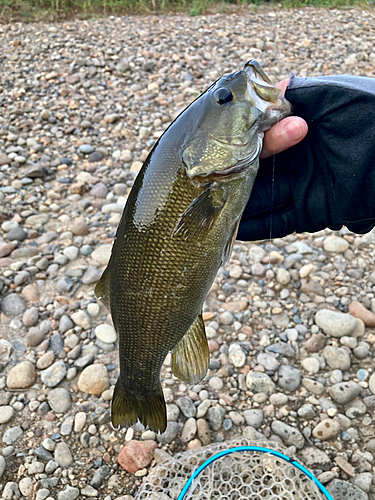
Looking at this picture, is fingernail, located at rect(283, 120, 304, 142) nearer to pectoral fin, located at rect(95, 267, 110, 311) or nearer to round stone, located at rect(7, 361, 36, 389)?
pectoral fin, located at rect(95, 267, 110, 311)

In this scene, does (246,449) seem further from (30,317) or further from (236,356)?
(30,317)

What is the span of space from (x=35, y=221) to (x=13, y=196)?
21.1 inches

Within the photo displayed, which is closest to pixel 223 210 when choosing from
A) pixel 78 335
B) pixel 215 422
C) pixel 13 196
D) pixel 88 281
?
pixel 215 422

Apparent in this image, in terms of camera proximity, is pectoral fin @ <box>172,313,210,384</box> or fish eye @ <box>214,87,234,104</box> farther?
pectoral fin @ <box>172,313,210,384</box>

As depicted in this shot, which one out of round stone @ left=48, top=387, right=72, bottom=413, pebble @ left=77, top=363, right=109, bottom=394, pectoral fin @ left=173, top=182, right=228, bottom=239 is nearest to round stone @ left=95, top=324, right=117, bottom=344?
pebble @ left=77, top=363, right=109, bottom=394

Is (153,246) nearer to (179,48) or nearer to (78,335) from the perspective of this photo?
(78,335)

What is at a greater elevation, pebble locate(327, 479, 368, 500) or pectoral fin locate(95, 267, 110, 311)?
pectoral fin locate(95, 267, 110, 311)

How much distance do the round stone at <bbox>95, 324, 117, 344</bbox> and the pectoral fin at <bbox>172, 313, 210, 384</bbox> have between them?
1.56 meters

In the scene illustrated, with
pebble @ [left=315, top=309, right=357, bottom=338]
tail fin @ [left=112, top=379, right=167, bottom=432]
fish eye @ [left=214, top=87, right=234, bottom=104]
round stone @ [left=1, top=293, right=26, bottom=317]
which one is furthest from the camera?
round stone @ [left=1, top=293, right=26, bottom=317]

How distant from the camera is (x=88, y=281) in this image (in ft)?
13.7

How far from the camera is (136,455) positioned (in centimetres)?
293

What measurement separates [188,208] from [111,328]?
2.18 metres

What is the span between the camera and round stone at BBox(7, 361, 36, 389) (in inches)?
133

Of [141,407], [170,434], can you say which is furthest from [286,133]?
[170,434]
